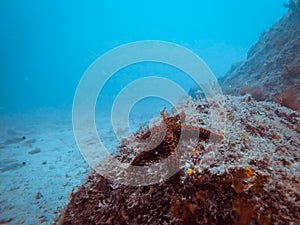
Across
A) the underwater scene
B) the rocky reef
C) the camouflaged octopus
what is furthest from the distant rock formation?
the camouflaged octopus

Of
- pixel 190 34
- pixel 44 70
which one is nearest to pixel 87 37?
pixel 44 70

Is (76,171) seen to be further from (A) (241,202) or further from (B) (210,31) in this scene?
(B) (210,31)

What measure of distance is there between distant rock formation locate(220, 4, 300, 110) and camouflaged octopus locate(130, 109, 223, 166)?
144 inches

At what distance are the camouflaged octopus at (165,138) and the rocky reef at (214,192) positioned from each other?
2.8 inches

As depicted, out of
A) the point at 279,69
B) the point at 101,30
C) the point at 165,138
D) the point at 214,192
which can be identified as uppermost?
the point at 101,30

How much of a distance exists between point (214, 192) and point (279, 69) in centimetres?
731

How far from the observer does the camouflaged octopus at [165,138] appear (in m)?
1.96

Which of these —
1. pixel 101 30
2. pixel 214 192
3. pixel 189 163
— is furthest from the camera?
pixel 101 30

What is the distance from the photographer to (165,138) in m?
2.00

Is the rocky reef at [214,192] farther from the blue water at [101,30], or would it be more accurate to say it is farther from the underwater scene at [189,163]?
the blue water at [101,30]

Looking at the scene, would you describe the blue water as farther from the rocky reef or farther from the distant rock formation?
the rocky reef

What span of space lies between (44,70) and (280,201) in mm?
93130

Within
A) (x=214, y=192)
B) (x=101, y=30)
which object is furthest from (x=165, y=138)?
(x=101, y=30)

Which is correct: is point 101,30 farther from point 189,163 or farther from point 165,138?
point 189,163
